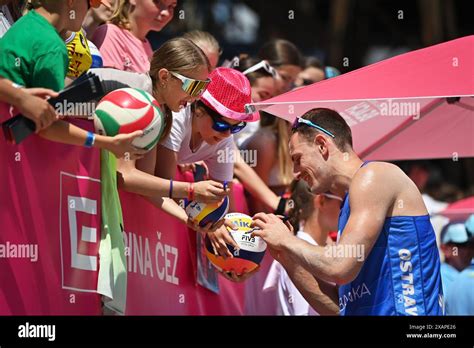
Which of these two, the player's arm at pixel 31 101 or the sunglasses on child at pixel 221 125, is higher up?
the sunglasses on child at pixel 221 125

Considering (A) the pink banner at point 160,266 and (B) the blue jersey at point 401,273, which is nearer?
(B) the blue jersey at point 401,273

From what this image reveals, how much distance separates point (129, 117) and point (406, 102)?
12.0ft

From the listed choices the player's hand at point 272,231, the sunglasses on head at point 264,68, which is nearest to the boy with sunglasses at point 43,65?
the player's hand at point 272,231

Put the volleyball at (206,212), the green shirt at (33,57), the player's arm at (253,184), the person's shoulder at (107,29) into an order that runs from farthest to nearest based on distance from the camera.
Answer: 1. the player's arm at (253,184)
2. the person's shoulder at (107,29)
3. the volleyball at (206,212)
4. the green shirt at (33,57)

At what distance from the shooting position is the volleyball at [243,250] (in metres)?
6.48

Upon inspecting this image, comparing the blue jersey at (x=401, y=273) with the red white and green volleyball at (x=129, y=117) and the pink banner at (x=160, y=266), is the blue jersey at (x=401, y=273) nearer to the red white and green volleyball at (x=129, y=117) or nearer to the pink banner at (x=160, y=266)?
the red white and green volleyball at (x=129, y=117)

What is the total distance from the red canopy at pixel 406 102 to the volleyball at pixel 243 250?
0.77m

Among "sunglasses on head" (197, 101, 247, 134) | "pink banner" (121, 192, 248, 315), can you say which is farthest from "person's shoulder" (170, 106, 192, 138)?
"pink banner" (121, 192, 248, 315)

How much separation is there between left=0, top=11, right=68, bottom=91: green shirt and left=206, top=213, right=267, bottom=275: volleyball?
5.73 feet

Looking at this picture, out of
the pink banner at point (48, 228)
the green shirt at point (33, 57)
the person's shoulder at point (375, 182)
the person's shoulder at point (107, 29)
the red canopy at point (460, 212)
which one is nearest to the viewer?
the green shirt at point (33, 57)

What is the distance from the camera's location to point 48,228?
5.60 m

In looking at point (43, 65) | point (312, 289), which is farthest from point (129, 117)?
point (312, 289)

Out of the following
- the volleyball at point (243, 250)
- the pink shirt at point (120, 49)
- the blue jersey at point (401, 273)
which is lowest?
the blue jersey at point (401, 273)
